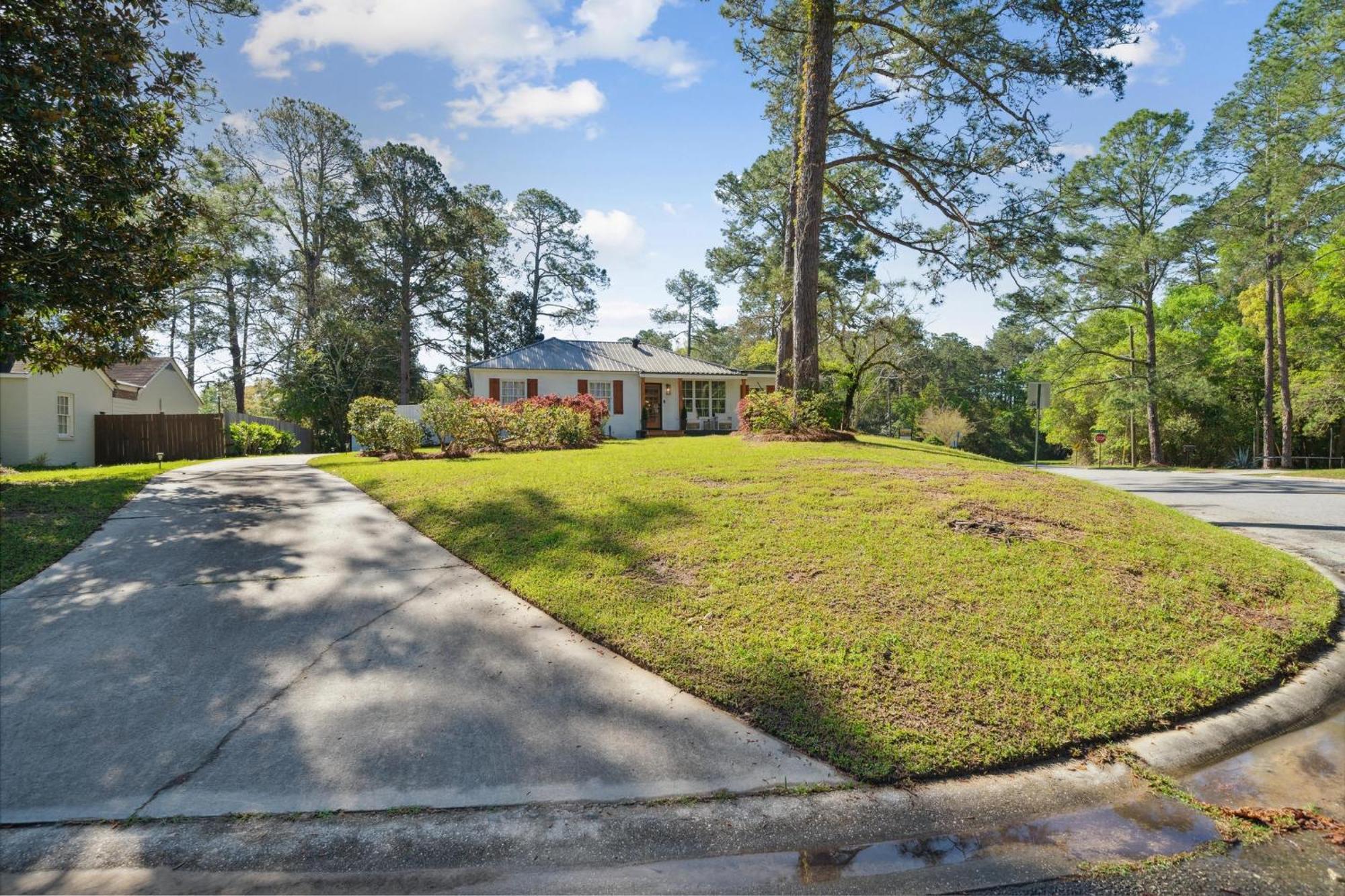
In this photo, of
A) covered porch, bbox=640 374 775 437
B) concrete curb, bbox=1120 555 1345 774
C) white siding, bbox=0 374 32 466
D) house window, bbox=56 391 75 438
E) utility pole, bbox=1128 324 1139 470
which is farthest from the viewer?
utility pole, bbox=1128 324 1139 470

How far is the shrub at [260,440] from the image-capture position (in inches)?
810

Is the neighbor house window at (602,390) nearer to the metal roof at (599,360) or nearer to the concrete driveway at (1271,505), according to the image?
the metal roof at (599,360)

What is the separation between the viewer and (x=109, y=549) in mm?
5516

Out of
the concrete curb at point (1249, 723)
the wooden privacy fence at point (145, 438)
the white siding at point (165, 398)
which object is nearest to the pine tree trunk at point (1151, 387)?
the concrete curb at point (1249, 723)

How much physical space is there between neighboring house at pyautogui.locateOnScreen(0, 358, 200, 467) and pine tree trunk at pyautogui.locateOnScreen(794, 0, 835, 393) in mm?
15013

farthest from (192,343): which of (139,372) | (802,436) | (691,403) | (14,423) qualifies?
(802,436)

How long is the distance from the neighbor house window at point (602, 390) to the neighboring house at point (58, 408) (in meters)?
13.7

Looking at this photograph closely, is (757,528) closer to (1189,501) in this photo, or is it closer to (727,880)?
(727,880)

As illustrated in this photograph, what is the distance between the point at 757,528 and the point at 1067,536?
2758 mm

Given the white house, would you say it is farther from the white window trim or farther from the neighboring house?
the neighboring house

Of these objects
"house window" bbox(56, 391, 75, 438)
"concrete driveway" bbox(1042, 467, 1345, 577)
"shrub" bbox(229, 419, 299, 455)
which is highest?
"house window" bbox(56, 391, 75, 438)

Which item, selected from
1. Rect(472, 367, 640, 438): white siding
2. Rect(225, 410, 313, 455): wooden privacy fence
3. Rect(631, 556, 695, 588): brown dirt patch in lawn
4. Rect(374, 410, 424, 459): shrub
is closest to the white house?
Rect(472, 367, 640, 438): white siding

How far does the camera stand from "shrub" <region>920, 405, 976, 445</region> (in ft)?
109

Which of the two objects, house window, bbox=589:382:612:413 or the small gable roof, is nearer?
the small gable roof
